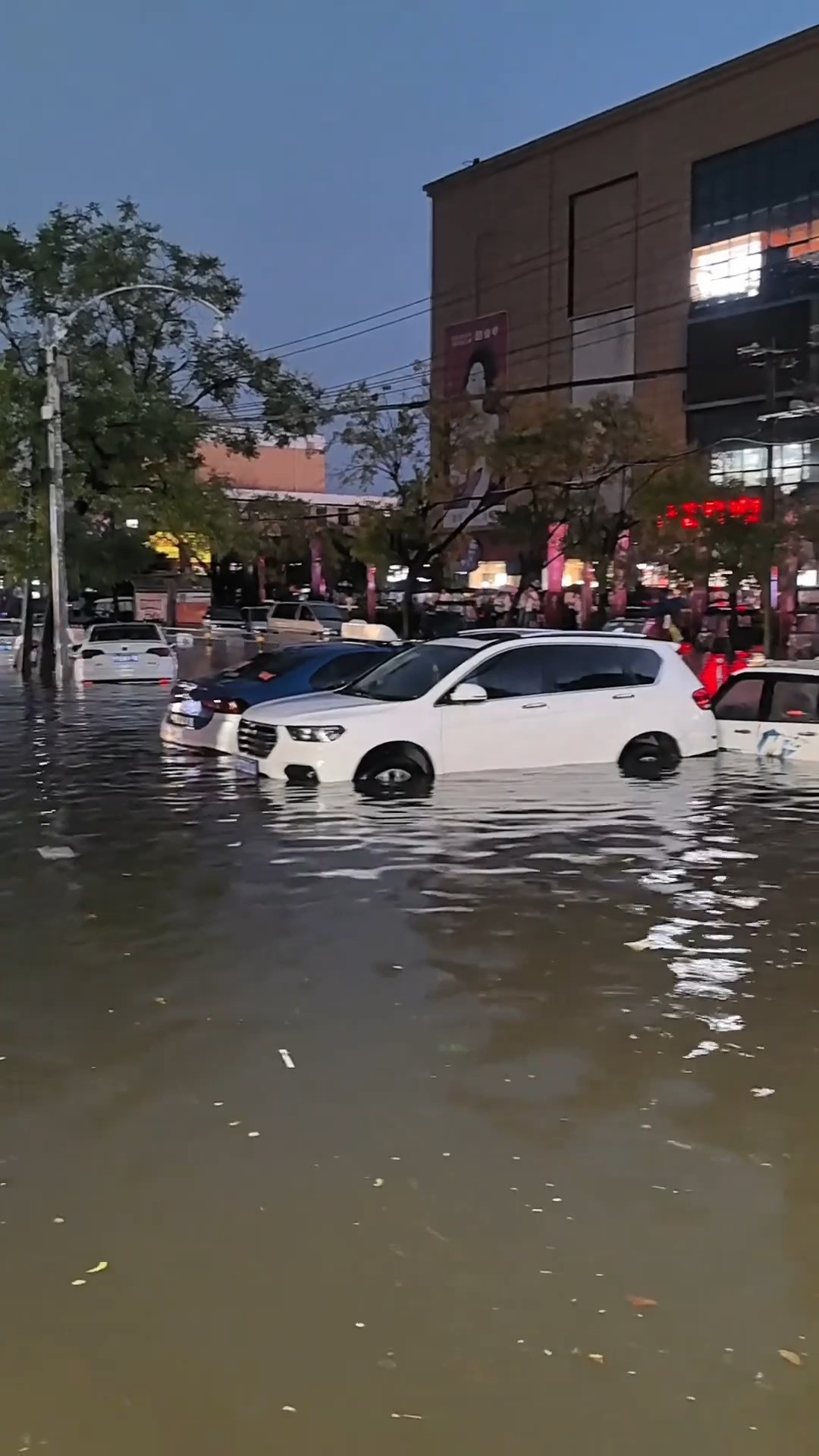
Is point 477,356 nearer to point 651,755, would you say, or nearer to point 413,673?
point 651,755

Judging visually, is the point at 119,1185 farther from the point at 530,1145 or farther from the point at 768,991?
the point at 768,991

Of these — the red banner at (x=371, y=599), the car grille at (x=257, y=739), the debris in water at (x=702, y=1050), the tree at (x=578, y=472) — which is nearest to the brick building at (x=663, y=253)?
the tree at (x=578, y=472)

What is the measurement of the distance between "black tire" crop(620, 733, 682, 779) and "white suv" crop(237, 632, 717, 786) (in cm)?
1

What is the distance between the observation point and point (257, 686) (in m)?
16.8

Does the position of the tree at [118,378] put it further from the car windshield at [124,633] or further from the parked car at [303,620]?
the parked car at [303,620]

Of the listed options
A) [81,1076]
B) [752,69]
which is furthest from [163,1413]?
[752,69]

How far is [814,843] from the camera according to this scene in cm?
1111

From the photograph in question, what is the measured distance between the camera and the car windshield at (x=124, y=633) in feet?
105

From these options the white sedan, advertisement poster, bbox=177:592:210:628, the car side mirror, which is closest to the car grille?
the car side mirror

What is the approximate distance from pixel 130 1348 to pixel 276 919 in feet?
15.6

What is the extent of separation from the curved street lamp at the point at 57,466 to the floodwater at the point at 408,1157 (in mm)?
21657

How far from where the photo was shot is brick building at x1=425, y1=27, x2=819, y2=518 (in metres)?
68.6

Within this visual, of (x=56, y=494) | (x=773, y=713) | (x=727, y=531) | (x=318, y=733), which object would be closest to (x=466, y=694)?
(x=318, y=733)

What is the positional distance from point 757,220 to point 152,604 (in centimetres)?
3698
